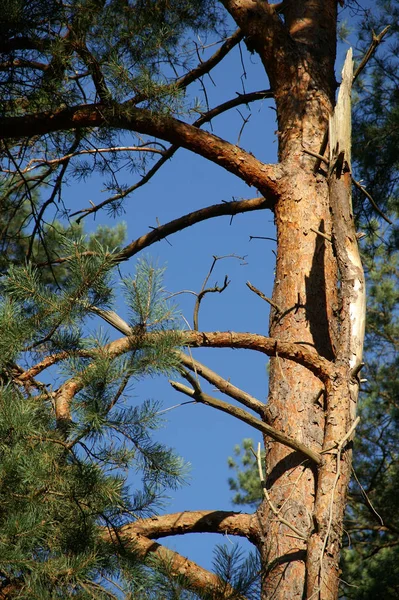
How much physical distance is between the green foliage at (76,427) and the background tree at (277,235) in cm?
1

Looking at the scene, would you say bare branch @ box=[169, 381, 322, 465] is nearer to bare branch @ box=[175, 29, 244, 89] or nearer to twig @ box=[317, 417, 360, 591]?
twig @ box=[317, 417, 360, 591]

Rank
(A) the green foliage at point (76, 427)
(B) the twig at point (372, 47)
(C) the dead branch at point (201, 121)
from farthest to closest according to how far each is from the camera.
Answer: (C) the dead branch at point (201, 121)
(B) the twig at point (372, 47)
(A) the green foliage at point (76, 427)

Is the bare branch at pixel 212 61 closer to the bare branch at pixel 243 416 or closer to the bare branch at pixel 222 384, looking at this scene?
the bare branch at pixel 222 384

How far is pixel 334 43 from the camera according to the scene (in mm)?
4242

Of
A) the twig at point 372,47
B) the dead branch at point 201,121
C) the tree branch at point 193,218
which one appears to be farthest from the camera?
the dead branch at point 201,121

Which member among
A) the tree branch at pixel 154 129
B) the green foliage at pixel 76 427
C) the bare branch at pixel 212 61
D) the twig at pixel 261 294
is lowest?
the green foliage at pixel 76 427

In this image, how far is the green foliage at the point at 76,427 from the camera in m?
2.51

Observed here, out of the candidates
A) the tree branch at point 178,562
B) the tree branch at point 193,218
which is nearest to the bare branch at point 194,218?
the tree branch at point 193,218

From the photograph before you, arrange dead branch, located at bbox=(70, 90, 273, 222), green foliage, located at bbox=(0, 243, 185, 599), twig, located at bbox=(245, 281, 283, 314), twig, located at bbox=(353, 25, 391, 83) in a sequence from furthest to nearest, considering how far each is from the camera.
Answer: dead branch, located at bbox=(70, 90, 273, 222) < twig, located at bbox=(353, 25, 391, 83) < twig, located at bbox=(245, 281, 283, 314) < green foliage, located at bbox=(0, 243, 185, 599)

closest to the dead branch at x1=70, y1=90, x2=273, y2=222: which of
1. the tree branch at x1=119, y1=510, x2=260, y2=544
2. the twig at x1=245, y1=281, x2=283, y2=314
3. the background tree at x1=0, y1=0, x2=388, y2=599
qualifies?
the background tree at x1=0, y1=0, x2=388, y2=599

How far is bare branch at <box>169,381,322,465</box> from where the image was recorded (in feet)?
8.98

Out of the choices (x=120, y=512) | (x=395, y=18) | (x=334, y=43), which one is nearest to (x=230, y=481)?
(x=395, y=18)

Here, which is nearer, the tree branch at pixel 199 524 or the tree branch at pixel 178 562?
the tree branch at pixel 178 562

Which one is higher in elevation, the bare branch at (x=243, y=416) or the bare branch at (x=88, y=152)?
the bare branch at (x=88, y=152)
